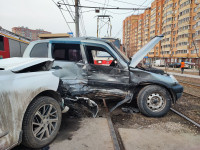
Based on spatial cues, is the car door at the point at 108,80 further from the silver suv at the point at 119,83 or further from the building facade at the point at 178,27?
the building facade at the point at 178,27

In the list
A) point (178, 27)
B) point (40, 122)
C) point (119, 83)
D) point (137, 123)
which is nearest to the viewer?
point (40, 122)

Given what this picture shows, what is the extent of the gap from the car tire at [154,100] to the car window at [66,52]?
77.2 inches

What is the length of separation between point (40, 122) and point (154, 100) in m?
2.71

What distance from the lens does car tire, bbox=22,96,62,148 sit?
73.8 inches

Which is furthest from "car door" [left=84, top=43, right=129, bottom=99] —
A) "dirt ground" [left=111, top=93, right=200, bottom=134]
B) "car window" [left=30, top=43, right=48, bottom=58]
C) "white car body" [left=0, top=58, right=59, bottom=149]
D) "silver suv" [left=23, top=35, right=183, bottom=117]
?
"white car body" [left=0, top=58, right=59, bottom=149]

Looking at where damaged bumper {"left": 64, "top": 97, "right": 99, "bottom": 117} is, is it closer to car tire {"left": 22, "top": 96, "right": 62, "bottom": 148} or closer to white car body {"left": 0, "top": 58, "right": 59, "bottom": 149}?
car tire {"left": 22, "top": 96, "right": 62, "bottom": 148}

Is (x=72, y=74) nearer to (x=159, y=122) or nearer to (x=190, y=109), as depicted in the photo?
(x=159, y=122)

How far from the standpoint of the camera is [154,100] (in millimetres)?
3451

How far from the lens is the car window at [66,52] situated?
3.64m

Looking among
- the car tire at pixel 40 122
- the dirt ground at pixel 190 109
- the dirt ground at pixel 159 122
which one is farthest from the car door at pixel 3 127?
the dirt ground at pixel 190 109

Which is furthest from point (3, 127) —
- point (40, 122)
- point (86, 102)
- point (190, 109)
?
point (190, 109)

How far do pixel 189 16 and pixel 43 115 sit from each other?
2161 inches

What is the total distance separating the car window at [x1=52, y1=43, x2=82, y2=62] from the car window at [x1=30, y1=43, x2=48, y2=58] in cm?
23

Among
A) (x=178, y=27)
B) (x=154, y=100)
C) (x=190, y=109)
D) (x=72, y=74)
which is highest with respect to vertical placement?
(x=178, y=27)
